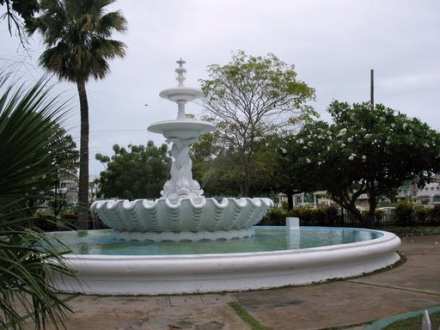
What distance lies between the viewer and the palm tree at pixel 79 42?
19.9 m

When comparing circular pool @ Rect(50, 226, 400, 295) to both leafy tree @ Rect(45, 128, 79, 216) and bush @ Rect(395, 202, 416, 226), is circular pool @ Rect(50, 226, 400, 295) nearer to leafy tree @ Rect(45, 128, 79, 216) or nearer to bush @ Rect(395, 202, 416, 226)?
leafy tree @ Rect(45, 128, 79, 216)

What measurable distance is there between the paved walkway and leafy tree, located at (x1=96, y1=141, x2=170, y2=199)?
3241 centimetres

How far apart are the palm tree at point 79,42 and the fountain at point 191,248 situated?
24.8ft

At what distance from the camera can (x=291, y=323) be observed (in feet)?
18.3

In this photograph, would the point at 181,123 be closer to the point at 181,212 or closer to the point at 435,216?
the point at 181,212

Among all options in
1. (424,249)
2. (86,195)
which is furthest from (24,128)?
(86,195)

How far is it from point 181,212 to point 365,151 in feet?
34.1

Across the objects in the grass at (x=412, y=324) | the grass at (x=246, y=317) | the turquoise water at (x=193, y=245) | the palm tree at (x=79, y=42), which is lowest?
the grass at (x=246, y=317)

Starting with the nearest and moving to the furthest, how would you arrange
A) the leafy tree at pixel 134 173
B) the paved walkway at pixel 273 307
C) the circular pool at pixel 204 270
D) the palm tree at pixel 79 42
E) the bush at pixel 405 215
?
the paved walkway at pixel 273 307 < the circular pool at pixel 204 270 < the palm tree at pixel 79 42 < the bush at pixel 405 215 < the leafy tree at pixel 134 173

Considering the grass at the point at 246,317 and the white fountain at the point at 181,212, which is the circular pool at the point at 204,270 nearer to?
the grass at the point at 246,317

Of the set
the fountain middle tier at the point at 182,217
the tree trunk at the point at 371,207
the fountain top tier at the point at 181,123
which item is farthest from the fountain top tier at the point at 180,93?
the tree trunk at the point at 371,207

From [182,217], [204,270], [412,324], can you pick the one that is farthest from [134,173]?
[412,324]

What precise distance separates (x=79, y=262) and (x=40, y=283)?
15.3ft

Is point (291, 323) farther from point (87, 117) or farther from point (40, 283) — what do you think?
point (87, 117)
